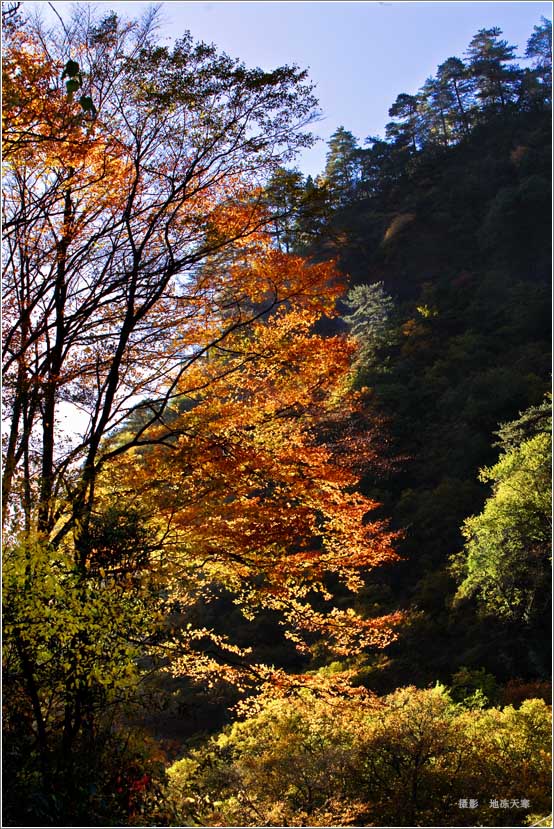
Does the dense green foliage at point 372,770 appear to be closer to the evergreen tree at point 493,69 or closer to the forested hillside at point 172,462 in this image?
the forested hillside at point 172,462

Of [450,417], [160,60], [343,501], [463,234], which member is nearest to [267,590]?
[343,501]

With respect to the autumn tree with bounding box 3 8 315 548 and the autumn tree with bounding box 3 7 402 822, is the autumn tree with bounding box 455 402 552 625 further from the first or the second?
the autumn tree with bounding box 3 8 315 548

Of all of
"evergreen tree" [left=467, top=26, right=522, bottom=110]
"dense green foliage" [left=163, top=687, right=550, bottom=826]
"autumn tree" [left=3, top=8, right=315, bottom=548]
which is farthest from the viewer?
"evergreen tree" [left=467, top=26, right=522, bottom=110]

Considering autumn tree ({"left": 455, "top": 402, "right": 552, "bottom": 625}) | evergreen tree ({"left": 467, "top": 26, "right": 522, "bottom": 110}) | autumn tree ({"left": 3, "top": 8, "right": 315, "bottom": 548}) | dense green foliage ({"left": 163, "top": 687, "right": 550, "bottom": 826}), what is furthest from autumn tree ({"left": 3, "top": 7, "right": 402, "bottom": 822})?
evergreen tree ({"left": 467, "top": 26, "right": 522, "bottom": 110})

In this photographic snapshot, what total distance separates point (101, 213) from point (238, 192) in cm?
113

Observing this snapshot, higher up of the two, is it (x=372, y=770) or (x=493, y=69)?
(x=493, y=69)

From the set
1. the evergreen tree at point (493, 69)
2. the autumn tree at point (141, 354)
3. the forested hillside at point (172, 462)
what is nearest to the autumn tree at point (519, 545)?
the forested hillside at point (172, 462)

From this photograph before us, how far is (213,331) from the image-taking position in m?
5.73

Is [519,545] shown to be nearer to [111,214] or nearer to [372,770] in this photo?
[372,770]

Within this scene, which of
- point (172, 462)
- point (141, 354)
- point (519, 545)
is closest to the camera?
point (172, 462)

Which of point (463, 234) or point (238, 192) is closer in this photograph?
point (238, 192)

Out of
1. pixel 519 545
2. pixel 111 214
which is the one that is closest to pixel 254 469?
pixel 111 214

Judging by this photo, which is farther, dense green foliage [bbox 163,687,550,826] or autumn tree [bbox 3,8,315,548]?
dense green foliage [bbox 163,687,550,826]

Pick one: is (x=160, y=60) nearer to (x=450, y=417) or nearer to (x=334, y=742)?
(x=334, y=742)
